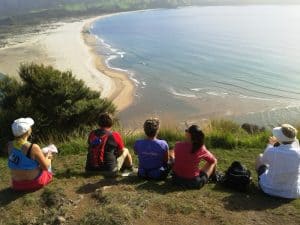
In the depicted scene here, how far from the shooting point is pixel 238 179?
6363 millimetres

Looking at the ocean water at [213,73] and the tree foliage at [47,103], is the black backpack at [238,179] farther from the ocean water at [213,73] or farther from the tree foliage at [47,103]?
the ocean water at [213,73]

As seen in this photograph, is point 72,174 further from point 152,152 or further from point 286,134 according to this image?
point 286,134

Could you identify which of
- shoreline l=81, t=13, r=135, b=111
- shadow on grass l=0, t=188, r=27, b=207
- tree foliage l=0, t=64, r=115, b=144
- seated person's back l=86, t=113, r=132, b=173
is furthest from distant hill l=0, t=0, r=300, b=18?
shadow on grass l=0, t=188, r=27, b=207

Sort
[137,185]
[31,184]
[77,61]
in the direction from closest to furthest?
[31,184] < [137,185] < [77,61]

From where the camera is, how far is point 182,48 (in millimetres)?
55906

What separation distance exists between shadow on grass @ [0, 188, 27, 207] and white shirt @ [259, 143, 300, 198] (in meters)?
3.54

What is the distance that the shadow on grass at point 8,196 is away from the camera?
610cm

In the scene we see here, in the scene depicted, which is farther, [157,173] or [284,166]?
[157,173]

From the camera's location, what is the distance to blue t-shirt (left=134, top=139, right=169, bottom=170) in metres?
6.64

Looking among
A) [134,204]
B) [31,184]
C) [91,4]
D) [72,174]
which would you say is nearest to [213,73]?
[72,174]

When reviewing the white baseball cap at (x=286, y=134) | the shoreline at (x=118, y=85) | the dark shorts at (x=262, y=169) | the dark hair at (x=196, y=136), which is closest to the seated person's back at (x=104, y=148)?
the dark hair at (x=196, y=136)

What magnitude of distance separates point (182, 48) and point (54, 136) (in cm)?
4692

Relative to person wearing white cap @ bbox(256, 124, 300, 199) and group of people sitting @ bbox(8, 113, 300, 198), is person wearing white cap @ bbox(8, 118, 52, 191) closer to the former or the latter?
group of people sitting @ bbox(8, 113, 300, 198)

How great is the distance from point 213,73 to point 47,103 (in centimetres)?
2792
